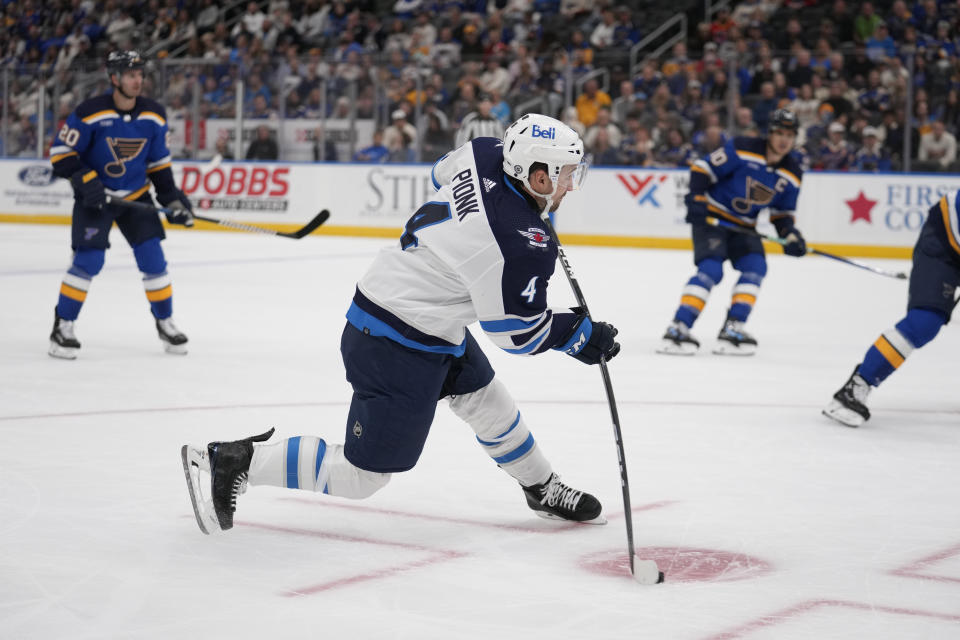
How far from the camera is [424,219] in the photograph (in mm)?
2871

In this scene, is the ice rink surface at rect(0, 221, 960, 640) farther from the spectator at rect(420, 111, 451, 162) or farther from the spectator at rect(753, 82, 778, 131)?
the spectator at rect(420, 111, 451, 162)

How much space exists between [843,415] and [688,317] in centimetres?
197

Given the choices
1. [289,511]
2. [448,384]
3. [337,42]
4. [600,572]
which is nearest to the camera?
[600,572]

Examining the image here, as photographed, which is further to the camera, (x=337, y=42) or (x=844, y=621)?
(x=337, y=42)

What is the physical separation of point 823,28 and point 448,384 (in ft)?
36.9

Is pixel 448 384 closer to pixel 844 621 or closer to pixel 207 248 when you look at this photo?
pixel 844 621

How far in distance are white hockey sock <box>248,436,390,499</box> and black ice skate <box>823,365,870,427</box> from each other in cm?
222

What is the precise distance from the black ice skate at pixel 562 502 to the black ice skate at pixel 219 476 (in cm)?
71

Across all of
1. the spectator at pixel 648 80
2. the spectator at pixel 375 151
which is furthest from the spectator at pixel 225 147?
the spectator at pixel 648 80

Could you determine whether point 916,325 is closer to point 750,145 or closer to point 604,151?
point 750,145

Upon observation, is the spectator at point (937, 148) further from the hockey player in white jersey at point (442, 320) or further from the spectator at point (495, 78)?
the hockey player in white jersey at point (442, 320)

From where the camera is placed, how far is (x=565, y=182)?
2828 millimetres

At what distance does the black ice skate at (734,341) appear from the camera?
6518 mm

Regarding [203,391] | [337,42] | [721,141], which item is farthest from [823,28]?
[203,391]
